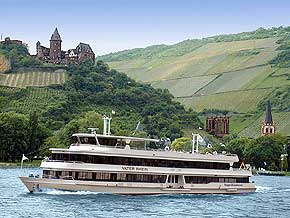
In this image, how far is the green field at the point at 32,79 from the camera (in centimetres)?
17762

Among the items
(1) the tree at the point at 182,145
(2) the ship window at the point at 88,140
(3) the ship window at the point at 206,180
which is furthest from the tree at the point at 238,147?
(2) the ship window at the point at 88,140

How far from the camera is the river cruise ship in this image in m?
62.7

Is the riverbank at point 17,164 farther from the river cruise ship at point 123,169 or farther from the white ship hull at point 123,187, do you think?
the river cruise ship at point 123,169

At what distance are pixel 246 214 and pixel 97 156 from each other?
14.1 metres

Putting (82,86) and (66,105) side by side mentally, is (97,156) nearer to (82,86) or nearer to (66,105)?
(66,105)

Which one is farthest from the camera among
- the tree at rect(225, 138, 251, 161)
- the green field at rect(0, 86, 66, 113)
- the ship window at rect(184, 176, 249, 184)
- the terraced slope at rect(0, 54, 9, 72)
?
the terraced slope at rect(0, 54, 9, 72)

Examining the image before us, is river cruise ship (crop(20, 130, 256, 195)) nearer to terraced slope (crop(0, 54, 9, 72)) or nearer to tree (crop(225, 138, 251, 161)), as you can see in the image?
tree (crop(225, 138, 251, 161))

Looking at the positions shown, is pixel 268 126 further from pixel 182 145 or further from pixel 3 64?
pixel 3 64

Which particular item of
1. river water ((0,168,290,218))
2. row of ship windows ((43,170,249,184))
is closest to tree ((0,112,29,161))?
river water ((0,168,290,218))

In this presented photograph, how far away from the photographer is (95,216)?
50312mm

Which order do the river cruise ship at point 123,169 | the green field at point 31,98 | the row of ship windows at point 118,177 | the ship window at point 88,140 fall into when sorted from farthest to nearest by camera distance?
the green field at point 31,98 < the ship window at point 88,140 < the row of ship windows at point 118,177 < the river cruise ship at point 123,169

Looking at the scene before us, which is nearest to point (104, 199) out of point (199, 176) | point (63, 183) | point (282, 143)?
point (63, 183)

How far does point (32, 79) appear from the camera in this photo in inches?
7160

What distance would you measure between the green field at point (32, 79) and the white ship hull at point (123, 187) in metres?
108
